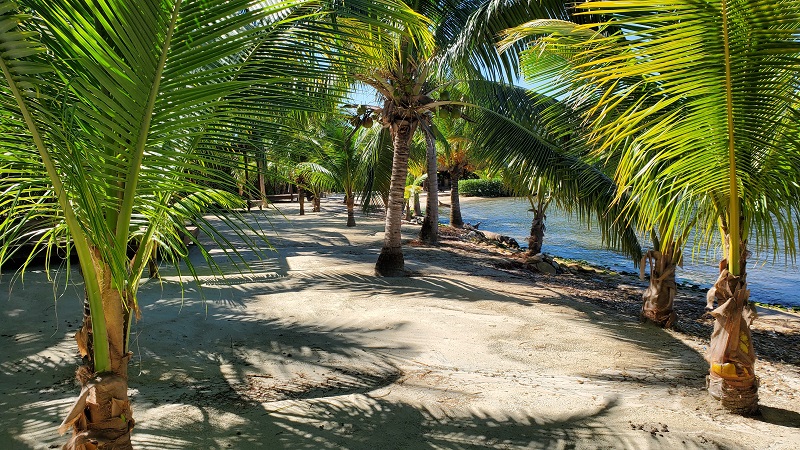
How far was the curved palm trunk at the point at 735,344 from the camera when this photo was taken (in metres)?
3.62

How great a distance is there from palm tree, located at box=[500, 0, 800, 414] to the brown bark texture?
2.47 metres

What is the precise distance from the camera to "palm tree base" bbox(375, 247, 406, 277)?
8.84 meters

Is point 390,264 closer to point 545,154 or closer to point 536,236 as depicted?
point 545,154

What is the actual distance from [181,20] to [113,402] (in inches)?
62.0

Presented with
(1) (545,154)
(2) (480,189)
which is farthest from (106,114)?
(2) (480,189)

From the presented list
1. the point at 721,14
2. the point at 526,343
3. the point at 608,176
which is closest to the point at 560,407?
the point at 526,343

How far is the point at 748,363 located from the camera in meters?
3.65

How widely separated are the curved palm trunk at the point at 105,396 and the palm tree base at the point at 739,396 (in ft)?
12.3

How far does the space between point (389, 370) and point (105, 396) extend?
2.59 m

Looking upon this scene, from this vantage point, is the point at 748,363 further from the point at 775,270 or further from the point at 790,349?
the point at 775,270

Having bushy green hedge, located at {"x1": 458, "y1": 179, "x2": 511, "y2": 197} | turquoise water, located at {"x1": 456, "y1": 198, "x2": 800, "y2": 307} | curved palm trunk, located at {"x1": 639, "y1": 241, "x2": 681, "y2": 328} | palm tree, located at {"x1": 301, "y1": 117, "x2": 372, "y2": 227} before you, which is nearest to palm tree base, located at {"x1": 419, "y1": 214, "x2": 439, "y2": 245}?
turquoise water, located at {"x1": 456, "y1": 198, "x2": 800, "y2": 307}

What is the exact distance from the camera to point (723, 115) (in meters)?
3.07

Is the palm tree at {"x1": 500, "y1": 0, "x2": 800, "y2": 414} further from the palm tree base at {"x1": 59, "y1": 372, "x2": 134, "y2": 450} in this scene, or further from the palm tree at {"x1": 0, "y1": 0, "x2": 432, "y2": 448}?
the palm tree base at {"x1": 59, "y1": 372, "x2": 134, "y2": 450}

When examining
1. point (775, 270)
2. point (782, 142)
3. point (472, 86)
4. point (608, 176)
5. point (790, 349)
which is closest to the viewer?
point (782, 142)
